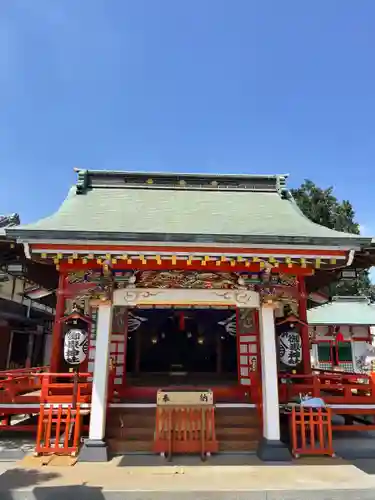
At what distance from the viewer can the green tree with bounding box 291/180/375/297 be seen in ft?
123

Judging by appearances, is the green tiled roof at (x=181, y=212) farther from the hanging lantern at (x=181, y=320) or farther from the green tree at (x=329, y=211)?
the green tree at (x=329, y=211)

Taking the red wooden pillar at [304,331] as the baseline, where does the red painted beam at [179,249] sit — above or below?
above

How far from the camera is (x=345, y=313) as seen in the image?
23281 millimetres

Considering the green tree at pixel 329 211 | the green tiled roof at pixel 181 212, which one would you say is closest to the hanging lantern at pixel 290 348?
the green tiled roof at pixel 181 212

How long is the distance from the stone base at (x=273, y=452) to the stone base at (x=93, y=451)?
280cm

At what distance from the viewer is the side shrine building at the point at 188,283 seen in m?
6.61

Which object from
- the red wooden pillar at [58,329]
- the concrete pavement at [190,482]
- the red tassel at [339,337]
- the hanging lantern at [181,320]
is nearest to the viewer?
the concrete pavement at [190,482]

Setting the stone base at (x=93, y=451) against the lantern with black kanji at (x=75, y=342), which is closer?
the stone base at (x=93, y=451)

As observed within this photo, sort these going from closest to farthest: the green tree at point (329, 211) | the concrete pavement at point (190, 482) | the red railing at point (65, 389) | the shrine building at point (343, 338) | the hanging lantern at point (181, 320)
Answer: the concrete pavement at point (190, 482), the red railing at point (65, 389), the hanging lantern at point (181, 320), the shrine building at point (343, 338), the green tree at point (329, 211)

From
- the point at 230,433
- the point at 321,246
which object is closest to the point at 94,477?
the point at 230,433

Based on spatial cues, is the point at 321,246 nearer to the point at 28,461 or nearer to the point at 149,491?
the point at 149,491

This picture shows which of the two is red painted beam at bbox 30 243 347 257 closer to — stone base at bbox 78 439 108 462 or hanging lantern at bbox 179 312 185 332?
stone base at bbox 78 439 108 462

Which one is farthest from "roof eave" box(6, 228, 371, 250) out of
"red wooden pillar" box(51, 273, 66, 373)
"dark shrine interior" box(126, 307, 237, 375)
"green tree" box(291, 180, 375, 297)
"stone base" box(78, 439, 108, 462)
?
"green tree" box(291, 180, 375, 297)

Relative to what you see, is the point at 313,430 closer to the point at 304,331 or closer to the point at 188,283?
the point at 304,331
